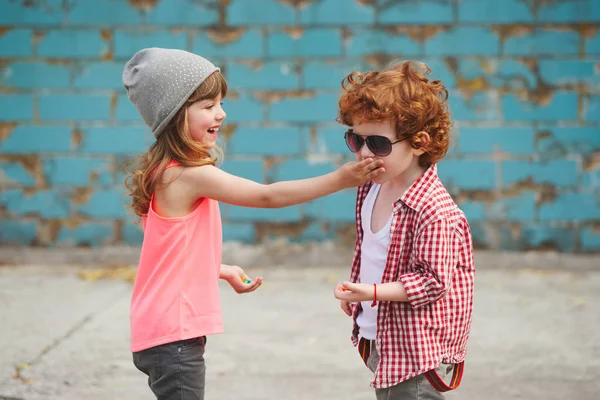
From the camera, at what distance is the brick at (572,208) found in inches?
238

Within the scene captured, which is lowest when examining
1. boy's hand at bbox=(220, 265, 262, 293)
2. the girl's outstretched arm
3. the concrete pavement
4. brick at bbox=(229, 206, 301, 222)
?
the concrete pavement

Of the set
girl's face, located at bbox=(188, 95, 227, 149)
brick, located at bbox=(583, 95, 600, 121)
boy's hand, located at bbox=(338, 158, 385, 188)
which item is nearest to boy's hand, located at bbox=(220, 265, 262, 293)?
girl's face, located at bbox=(188, 95, 227, 149)

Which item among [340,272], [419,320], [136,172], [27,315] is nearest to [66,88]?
[27,315]

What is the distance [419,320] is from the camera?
2.54m

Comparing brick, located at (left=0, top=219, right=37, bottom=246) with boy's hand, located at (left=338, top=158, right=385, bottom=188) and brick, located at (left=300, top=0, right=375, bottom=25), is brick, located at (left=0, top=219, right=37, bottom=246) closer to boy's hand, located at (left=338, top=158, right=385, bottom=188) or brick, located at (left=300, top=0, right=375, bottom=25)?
brick, located at (left=300, top=0, right=375, bottom=25)

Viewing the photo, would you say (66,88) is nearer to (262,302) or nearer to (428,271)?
(262,302)

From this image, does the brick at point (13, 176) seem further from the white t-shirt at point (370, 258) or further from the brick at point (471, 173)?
the white t-shirt at point (370, 258)

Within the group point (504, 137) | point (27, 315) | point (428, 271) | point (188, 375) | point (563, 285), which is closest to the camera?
point (428, 271)

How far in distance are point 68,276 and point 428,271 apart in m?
4.08

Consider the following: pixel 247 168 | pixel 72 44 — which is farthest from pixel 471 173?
pixel 72 44

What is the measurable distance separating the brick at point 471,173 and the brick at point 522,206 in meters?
0.17

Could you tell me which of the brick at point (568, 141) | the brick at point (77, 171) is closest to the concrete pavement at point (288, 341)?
the brick at point (77, 171)

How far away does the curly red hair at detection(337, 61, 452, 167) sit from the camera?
2518 mm

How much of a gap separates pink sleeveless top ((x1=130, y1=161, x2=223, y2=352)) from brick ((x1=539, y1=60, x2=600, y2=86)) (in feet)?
12.8
